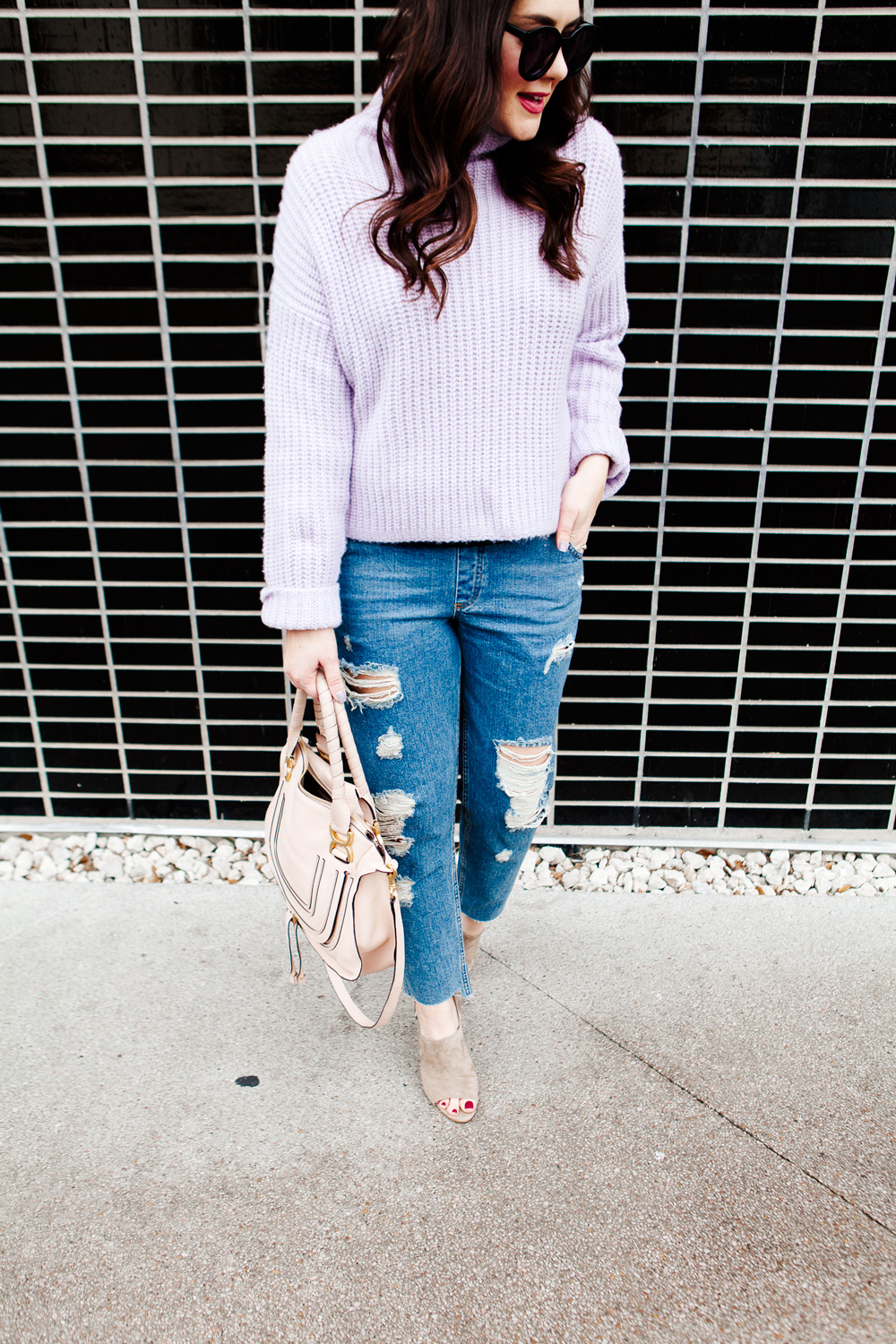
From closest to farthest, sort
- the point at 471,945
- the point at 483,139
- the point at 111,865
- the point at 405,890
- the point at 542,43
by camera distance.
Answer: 1. the point at 542,43
2. the point at 483,139
3. the point at 405,890
4. the point at 471,945
5. the point at 111,865

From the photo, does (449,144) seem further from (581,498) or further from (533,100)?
(581,498)

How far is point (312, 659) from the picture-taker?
1441 mm

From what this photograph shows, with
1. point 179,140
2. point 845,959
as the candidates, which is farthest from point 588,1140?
point 179,140

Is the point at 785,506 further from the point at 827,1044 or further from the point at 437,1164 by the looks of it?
the point at 437,1164

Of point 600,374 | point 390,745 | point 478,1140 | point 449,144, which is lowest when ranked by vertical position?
point 478,1140

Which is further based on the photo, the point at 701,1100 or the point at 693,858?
the point at 693,858

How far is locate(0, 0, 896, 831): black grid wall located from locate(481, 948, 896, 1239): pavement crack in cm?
63

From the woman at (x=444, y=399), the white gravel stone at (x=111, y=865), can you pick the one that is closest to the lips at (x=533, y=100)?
the woman at (x=444, y=399)

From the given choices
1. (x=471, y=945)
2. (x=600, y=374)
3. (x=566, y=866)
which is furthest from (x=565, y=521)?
(x=566, y=866)

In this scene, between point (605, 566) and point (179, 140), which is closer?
point (179, 140)

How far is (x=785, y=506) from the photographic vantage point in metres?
2.34

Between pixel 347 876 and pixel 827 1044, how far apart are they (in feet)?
3.99

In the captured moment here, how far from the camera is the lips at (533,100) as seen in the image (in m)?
1.31

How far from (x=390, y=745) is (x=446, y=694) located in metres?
0.14
